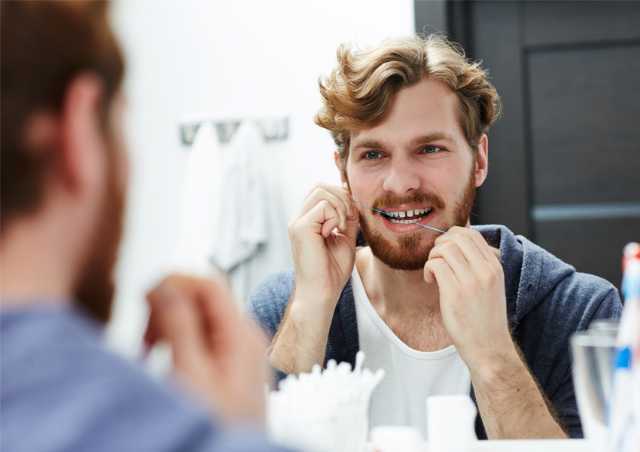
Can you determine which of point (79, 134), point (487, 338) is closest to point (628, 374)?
point (79, 134)

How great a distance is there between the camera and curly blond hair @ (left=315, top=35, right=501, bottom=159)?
1.59m

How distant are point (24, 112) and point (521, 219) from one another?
80.0 inches

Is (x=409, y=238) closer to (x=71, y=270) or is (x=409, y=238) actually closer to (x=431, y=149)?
(x=431, y=149)

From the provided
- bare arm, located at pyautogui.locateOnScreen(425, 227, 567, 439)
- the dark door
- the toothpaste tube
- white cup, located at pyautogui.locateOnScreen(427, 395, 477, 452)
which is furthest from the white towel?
the toothpaste tube

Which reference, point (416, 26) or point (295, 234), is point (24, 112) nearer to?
point (295, 234)

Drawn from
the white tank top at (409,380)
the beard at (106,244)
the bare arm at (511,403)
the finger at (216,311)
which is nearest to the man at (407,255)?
the white tank top at (409,380)

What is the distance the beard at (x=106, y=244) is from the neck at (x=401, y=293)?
1.24m

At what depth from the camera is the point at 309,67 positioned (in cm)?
237

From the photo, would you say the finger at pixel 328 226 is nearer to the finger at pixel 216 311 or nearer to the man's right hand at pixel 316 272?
the man's right hand at pixel 316 272

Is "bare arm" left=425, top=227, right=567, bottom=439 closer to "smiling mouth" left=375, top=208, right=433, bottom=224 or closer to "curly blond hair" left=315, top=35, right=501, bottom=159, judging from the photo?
"smiling mouth" left=375, top=208, right=433, bottom=224

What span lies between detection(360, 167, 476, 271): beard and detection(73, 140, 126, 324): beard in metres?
1.15

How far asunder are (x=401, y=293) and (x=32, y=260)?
132 centimetres

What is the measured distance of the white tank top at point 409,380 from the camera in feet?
5.00

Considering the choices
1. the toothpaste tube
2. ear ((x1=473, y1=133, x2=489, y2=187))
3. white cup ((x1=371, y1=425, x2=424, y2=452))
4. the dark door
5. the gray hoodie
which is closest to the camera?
the toothpaste tube
